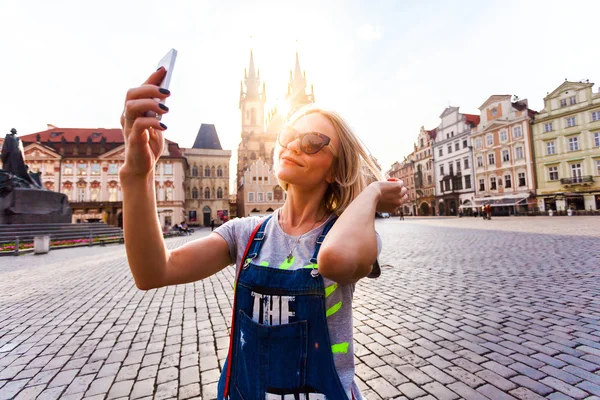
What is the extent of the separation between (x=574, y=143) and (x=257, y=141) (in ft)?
167

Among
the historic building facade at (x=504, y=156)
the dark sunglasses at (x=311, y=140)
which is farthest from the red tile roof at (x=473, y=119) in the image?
the dark sunglasses at (x=311, y=140)

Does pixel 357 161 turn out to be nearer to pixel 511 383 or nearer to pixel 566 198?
pixel 511 383

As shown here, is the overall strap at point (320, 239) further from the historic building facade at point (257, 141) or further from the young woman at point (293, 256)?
the historic building facade at point (257, 141)

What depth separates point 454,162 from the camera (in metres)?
47.4

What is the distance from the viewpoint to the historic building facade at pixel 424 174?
53.7m

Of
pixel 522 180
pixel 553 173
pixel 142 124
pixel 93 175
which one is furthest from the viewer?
pixel 93 175

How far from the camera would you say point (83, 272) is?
27.3ft

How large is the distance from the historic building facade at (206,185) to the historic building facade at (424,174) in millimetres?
36652

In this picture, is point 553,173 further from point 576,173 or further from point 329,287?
point 329,287

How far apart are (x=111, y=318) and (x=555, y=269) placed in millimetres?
8911

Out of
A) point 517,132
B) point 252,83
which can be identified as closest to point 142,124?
point 517,132

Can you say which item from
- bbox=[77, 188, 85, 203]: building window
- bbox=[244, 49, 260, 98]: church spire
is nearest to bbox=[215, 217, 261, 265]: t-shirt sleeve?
bbox=[77, 188, 85, 203]: building window

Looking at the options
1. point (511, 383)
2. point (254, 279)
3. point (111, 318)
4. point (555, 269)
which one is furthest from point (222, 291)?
point (555, 269)

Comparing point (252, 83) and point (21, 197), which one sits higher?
point (252, 83)
